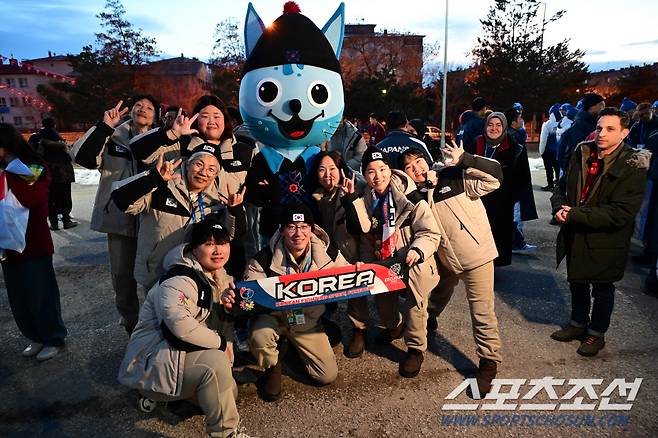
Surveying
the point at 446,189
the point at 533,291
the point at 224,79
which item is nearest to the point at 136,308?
the point at 446,189

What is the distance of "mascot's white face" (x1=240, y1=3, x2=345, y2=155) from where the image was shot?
3.55m

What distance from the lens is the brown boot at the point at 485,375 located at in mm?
2910

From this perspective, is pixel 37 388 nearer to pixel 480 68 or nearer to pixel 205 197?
pixel 205 197

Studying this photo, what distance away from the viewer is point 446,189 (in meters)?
2.99

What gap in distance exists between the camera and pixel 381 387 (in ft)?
9.98

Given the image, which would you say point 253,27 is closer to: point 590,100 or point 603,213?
point 603,213

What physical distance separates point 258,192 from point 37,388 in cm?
216

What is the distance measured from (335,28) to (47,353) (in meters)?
3.75

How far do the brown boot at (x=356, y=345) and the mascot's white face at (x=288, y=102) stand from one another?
1688mm

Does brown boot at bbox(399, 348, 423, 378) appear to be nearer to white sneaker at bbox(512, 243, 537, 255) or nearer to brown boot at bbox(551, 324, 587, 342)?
brown boot at bbox(551, 324, 587, 342)

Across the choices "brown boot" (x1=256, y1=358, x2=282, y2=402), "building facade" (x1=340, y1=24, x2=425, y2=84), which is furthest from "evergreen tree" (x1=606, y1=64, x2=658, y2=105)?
"brown boot" (x1=256, y1=358, x2=282, y2=402)

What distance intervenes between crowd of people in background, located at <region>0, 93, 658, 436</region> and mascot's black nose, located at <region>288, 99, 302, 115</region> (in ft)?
1.37

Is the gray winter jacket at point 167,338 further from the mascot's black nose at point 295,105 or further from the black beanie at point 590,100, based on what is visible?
the black beanie at point 590,100

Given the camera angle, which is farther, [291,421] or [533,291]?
[533,291]
